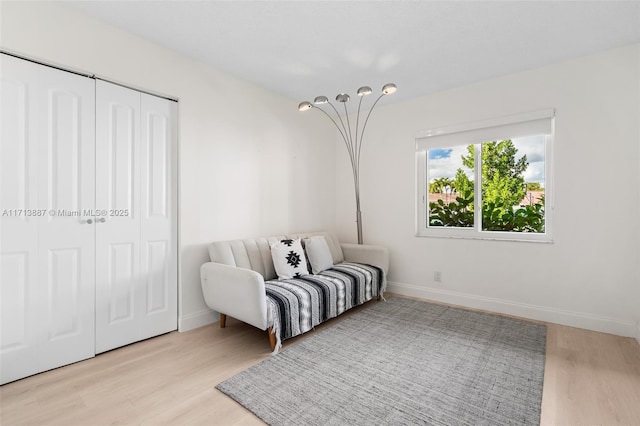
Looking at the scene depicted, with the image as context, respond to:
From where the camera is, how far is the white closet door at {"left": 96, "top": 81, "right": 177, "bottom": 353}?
7.51 feet

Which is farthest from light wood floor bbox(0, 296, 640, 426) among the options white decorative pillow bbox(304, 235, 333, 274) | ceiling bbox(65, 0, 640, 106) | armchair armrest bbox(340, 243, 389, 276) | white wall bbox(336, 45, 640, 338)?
ceiling bbox(65, 0, 640, 106)

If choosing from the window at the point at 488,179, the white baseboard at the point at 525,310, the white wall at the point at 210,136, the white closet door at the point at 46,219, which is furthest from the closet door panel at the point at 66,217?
the window at the point at 488,179

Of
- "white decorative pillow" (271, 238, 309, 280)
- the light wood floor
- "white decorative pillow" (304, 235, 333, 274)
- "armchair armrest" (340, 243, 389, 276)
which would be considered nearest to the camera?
the light wood floor

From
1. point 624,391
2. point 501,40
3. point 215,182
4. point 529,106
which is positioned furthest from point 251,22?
point 624,391

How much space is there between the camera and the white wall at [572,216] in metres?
2.55

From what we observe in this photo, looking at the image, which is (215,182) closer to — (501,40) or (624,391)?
(501,40)

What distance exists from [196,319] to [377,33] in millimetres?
2906

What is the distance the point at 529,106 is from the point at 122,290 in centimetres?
402

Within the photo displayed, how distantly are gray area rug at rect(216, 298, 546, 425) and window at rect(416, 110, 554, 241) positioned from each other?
1.03 meters

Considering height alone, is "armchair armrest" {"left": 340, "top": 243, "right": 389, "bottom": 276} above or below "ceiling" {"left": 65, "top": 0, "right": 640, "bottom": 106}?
below

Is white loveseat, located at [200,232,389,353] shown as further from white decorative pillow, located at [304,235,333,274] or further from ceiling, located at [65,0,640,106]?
ceiling, located at [65,0,640,106]

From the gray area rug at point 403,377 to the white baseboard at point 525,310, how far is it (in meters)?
0.24

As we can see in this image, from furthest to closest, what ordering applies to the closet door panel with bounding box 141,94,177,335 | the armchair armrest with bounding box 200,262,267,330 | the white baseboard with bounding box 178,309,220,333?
the white baseboard with bounding box 178,309,220,333
the closet door panel with bounding box 141,94,177,335
the armchair armrest with bounding box 200,262,267,330

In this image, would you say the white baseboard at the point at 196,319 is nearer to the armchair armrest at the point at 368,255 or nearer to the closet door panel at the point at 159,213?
the closet door panel at the point at 159,213
